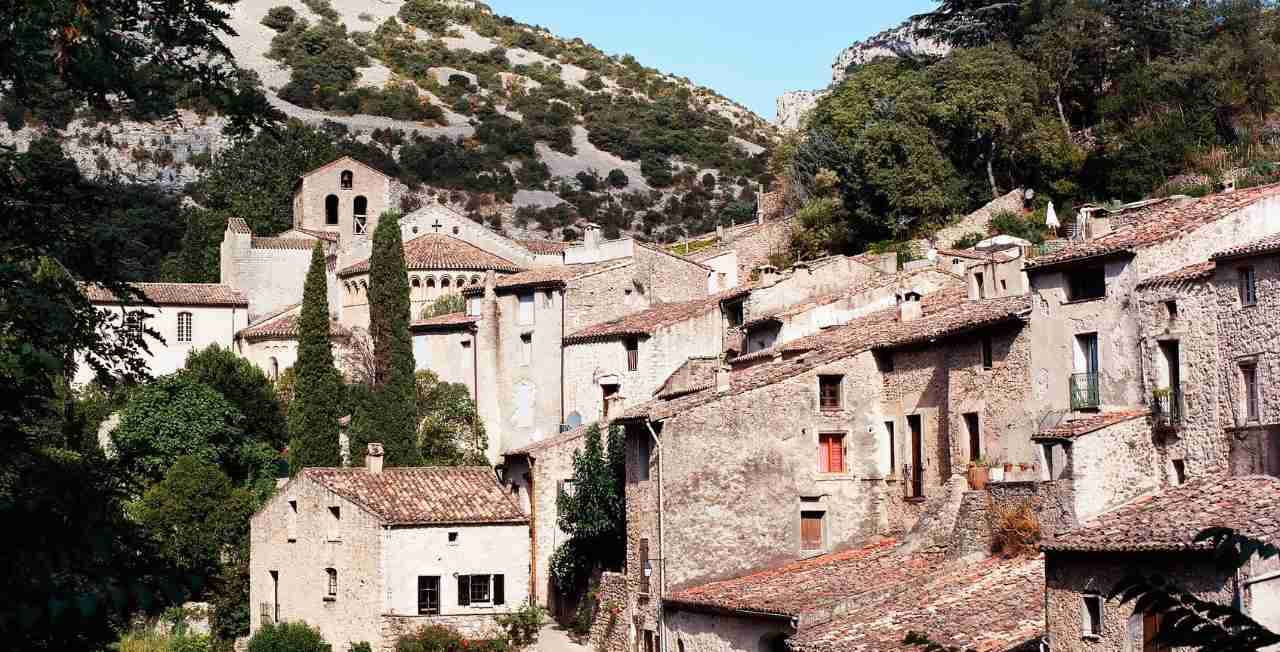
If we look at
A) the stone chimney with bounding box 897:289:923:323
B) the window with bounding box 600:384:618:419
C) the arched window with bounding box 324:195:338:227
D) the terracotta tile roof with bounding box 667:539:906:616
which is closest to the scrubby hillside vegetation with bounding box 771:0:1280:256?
the window with bounding box 600:384:618:419

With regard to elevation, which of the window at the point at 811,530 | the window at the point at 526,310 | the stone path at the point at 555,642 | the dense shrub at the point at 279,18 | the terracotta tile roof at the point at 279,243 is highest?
the dense shrub at the point at 279,18

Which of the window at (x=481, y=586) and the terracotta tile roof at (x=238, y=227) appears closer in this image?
the window at (x=481, y=586)

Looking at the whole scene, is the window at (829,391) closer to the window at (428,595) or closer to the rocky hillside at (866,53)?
the window at (428,595)

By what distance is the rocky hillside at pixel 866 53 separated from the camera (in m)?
94.8

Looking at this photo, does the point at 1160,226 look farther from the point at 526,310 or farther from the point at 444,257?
the point at 444,257

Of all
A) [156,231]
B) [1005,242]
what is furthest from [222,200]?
[1005,242]

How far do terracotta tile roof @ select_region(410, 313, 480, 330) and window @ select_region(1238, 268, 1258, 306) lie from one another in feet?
125

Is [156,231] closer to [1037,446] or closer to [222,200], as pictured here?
[222,200]

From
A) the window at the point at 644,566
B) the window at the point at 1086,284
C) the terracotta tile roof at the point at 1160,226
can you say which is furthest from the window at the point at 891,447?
the window at the point at 1086,284

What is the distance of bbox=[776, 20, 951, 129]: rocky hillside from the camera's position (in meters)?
94.8

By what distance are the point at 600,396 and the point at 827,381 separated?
17.2 meters

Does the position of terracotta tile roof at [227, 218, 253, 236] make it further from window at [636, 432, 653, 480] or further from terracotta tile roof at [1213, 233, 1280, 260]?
terracotta tile roof at [1213, 233, 1280, 260]

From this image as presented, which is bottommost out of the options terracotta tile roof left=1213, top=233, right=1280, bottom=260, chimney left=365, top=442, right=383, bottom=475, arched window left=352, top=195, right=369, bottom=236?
chimney left=365, top=442, right=383, bottom=475

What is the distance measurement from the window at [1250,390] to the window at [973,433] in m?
7.93
